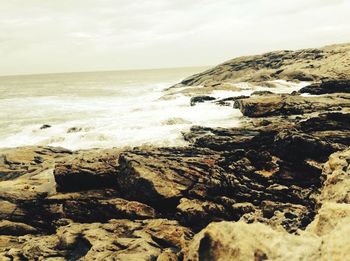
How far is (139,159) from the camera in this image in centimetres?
1405

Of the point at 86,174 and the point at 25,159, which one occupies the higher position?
the point at 86,174

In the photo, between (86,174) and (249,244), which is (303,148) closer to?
(86,174)

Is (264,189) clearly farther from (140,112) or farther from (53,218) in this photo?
(140,112)

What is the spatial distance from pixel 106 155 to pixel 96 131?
15.3 meters

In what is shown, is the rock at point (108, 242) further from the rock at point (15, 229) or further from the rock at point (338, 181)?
the rock at point (338, 181)

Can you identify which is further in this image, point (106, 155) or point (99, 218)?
point (106, 155)

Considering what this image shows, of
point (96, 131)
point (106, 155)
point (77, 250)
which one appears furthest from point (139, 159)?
point (96, 131)

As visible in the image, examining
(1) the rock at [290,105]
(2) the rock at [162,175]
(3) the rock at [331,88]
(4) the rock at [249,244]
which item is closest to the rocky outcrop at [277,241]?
(4) the rock at [249,244]

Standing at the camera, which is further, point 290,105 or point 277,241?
point 290,105

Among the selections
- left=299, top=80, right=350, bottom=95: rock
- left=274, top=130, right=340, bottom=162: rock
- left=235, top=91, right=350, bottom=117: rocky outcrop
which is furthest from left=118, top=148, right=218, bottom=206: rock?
left=299, top=80, right=350, bottom=95: rock

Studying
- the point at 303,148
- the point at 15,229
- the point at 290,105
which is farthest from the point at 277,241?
the point at 290,105

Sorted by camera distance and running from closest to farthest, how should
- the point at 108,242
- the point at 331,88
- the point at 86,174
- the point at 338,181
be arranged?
the point at 338,181, the point at 108,242, the point at 86,174, the point at 331,88

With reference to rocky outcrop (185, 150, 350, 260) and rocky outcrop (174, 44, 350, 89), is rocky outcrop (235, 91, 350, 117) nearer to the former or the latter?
rocky outcrop (174, 44, 350, 89)

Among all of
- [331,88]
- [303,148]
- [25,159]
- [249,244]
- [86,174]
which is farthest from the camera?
[331,88]
